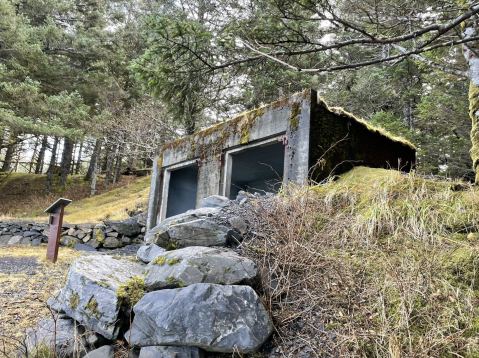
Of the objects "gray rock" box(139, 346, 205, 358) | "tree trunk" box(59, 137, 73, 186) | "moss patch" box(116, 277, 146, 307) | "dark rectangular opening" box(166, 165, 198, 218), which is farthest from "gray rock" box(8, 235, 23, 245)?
"gray rock" box(139, 346, 205, 358)

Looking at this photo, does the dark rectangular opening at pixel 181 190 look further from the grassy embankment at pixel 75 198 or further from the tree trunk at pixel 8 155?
the tree trunk at pixel 8 155

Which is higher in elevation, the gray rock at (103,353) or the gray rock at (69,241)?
the gray rock at (103,353)

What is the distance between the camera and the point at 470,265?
2426 mm

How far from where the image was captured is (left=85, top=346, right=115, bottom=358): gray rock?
8.16ft

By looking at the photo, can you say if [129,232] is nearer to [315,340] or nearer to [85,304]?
[85,304]

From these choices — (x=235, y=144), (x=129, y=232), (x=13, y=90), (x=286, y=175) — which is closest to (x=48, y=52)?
(x=13, y=90)

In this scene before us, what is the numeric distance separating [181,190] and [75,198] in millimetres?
11557

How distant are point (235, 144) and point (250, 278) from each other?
497 cm

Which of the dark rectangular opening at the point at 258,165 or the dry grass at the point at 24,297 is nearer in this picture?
the dry grass at the point at 24,297

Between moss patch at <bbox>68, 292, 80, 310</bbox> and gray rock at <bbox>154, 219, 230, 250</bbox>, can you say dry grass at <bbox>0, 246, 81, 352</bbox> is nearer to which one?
moss patch at <bbox>68, 292, 80, 310</bbox>

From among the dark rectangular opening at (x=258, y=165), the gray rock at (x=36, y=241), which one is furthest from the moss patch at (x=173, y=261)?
the gray rock at (x=36, y=241)

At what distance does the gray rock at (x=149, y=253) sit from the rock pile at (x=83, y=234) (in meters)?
8.56

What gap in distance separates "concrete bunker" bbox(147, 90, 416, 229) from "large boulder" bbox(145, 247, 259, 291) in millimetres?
1824

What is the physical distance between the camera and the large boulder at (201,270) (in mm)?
2637
